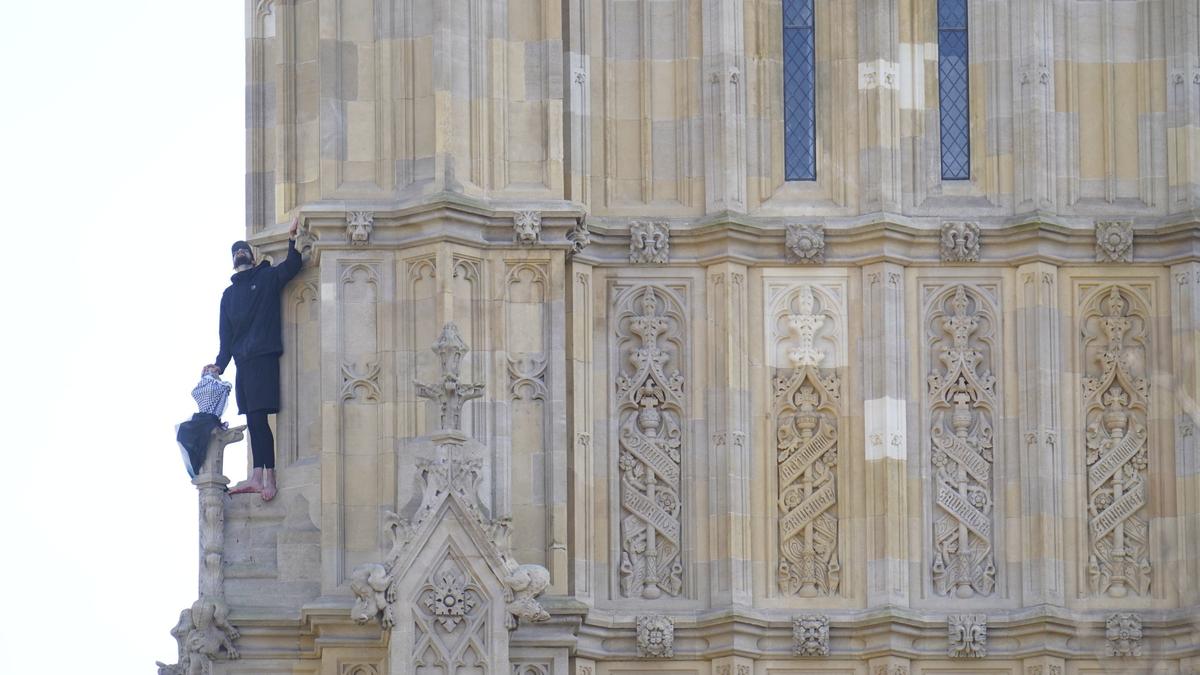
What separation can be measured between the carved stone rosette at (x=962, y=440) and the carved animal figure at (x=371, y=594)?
428cm

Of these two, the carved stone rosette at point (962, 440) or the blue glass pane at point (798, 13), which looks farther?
the blue glass pane at point (798, 13)

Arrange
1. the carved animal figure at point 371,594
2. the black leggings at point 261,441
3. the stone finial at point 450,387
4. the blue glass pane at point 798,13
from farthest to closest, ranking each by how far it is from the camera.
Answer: the blue glass pane at point 798,13
the black leggings at point 261,441
the stone finial at point 450,387
the carved animal figure at point 371,594

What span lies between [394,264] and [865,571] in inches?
162

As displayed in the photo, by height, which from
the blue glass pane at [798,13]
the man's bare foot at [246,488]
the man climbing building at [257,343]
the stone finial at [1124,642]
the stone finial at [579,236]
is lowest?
the stone finial at [1124,642]

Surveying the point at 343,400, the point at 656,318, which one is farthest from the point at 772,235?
the point at 343,400

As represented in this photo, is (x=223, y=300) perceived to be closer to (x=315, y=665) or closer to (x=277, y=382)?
(x=277, y=382)

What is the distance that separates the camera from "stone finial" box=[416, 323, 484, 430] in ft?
106

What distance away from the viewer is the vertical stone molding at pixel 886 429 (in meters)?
33.7

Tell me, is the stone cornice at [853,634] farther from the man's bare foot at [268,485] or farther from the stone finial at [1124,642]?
the man's bare foot at [268,485]

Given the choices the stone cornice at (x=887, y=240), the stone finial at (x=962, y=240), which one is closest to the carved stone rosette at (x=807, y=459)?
the stone cornice at (x=887, y=240)

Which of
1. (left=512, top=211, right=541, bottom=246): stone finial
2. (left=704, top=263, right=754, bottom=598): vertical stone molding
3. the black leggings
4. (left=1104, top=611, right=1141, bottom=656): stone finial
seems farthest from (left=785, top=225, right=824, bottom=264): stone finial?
the black leggings

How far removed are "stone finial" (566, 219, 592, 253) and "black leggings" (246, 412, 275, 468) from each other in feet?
8.68

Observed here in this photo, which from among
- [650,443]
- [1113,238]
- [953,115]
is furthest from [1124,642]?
[953,115]

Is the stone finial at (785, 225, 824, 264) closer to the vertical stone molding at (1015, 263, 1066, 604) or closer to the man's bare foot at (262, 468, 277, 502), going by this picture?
the vertical stone molding at (1015, 263, 1066, 604)
